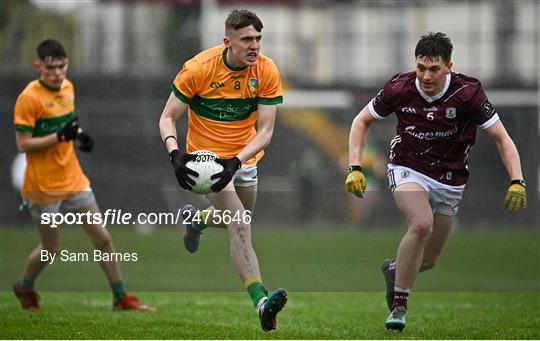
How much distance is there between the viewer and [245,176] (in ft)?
27.1

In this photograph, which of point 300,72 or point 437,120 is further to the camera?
point 300,72

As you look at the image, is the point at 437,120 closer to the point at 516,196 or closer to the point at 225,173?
the point at 516,196

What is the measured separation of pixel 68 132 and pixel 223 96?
1.84 m

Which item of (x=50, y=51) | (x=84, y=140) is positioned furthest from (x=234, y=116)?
(x=50, y=51)

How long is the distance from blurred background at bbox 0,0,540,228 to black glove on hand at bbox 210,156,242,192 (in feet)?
41.7

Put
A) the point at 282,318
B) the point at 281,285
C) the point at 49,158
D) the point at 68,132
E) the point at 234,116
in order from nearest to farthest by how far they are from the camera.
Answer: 1. the point at 234,116
2. the point at 282,318
3. the point at 68,132
4. the point at 281,285
5. the point at 49,158

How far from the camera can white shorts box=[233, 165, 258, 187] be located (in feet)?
27.0

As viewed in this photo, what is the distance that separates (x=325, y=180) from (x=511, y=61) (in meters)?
5.61

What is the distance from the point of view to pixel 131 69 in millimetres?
25219

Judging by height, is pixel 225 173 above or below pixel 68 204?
above

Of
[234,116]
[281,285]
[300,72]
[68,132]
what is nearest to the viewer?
[234,116]

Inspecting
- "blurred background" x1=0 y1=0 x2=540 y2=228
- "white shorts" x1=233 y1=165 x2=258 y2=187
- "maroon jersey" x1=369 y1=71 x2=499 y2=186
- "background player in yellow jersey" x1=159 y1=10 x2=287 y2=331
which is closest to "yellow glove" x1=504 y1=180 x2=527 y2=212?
"maroon jersey" x1=369 y1=71 x2=499 y2=186

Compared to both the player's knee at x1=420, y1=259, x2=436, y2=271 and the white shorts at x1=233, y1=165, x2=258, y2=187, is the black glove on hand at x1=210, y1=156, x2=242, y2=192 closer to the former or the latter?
the white shorts at x1=233, y1=165, x2=258, y2=187

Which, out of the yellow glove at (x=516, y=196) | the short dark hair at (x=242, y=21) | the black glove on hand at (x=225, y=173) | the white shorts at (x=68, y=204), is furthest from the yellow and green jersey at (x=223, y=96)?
the yellow glove at (x=516, y=196)
